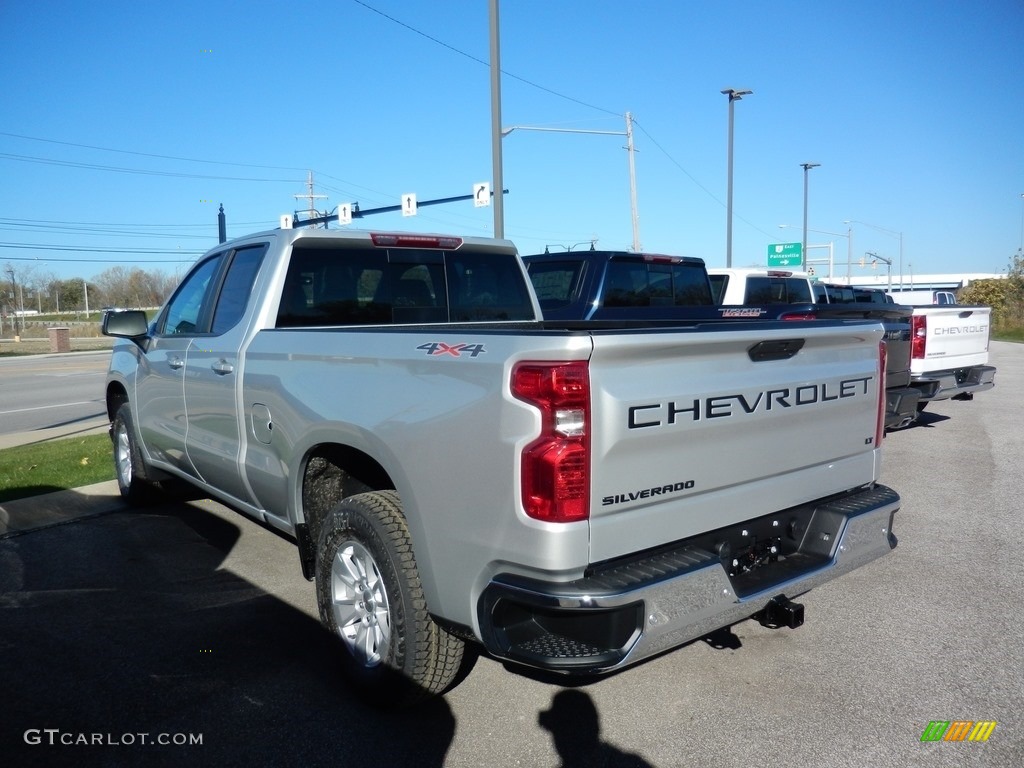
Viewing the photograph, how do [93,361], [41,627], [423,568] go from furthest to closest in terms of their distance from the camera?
[93,361], [41,627], [423,568]

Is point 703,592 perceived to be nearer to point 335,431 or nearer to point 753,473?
point 753,473

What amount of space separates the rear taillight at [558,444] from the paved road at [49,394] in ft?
37.5

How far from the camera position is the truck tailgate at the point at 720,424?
268 cm

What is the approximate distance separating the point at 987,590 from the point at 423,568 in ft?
11.9

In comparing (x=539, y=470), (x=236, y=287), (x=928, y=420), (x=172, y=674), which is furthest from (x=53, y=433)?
(x=928, y=420)

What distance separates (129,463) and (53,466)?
1.88 m

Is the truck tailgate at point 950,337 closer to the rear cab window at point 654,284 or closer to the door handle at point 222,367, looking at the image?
the rear cab window at point 654,284

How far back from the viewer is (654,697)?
3.51 metres

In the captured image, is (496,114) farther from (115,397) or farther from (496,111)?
(115,397)

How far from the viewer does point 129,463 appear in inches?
259

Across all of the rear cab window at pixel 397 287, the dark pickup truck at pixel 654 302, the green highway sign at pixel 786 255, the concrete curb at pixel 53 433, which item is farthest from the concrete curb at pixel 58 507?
the green highway sign at pixel 786 255

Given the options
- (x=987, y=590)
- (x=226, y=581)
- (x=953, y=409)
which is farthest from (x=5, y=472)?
(x=953, y=409)

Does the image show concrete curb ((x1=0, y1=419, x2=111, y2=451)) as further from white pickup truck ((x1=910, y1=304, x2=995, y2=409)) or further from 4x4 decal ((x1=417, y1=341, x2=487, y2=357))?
white pickup truck ((x1=910, y1=304, x2=995, y2=409))

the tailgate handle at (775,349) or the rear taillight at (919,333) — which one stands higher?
the tailgate handle at (775,349)
